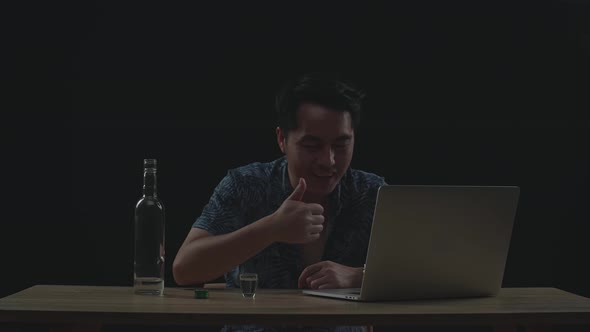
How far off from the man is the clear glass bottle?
0.17 metres

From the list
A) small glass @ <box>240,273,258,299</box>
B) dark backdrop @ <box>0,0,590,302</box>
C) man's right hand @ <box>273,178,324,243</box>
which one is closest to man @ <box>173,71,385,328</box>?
man's right hand @ <box>273,178,324,243</box>

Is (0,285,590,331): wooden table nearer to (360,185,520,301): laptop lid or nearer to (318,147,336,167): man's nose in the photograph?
(360,185,520,301): laptop lid

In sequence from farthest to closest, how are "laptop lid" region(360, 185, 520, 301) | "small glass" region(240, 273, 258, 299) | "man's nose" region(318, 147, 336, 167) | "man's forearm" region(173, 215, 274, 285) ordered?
"man's nose" region(318, 147, 336, 167)
"man's forearm" region(173, 215, 274, 285)
"small glass" region(240, 273, 258, 299)
"laptop lid" region(360, 185, 520, 301)

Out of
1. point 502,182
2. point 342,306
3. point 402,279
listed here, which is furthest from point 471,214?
point 502,182

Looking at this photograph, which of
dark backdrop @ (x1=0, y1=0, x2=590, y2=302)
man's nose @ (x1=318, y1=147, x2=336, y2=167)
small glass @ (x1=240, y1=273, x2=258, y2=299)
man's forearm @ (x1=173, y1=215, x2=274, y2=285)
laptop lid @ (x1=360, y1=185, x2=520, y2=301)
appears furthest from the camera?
dark backdrop @ (x1=0, y1=0, x2=590, y2=302)

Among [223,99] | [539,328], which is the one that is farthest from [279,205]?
[223,99]

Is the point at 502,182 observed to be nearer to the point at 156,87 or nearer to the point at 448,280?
the point at 156,87

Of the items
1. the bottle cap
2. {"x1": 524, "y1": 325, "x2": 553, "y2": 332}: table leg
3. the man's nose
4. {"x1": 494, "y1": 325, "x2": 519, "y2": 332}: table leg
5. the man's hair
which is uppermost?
the man's hair

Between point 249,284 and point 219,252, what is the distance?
8.5 inches

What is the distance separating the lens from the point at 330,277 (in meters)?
1.92

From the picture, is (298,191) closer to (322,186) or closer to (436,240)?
(322,186)

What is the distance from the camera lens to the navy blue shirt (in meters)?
2.28

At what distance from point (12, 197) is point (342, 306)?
2.24 metres

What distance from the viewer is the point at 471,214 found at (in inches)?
68.0
